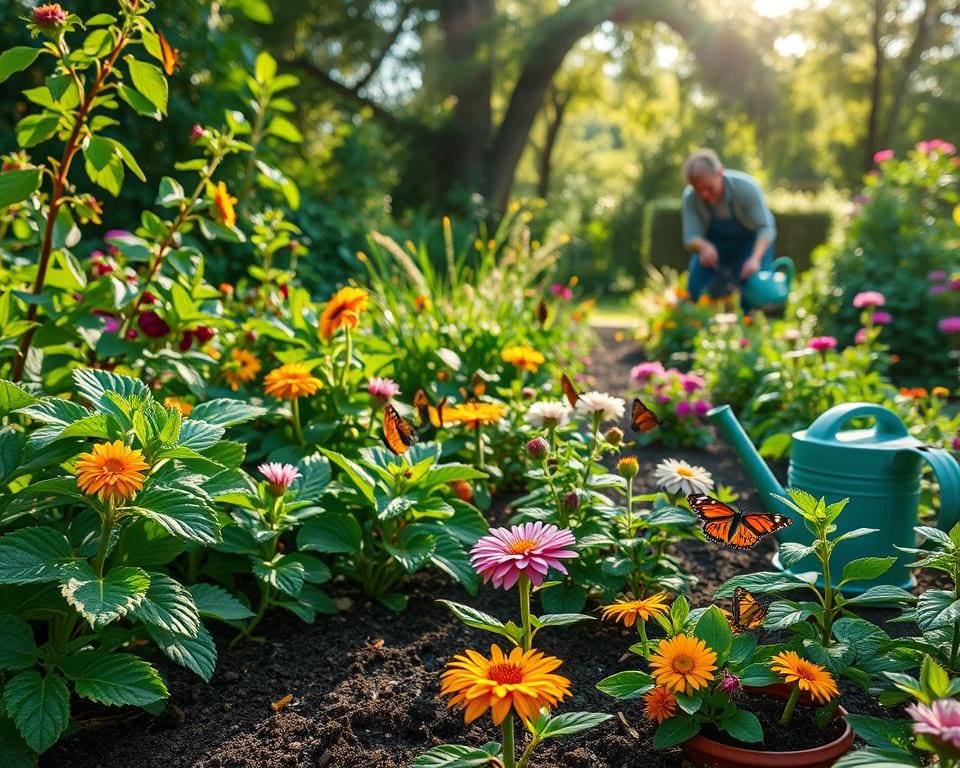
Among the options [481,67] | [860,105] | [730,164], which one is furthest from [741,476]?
[860,105]

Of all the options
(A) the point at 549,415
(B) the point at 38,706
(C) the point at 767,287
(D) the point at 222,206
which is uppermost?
(D) the point at 222,206

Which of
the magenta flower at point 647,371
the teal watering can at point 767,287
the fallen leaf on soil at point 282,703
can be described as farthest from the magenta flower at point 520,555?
the teal watering can at point 767,287

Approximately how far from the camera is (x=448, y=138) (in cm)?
1013

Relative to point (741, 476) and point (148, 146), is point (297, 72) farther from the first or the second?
point (741, 476)

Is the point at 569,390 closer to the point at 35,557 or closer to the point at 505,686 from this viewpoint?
the point at 505,686

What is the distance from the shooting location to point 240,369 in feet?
7.89

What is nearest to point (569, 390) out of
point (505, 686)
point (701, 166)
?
point (505, 686)

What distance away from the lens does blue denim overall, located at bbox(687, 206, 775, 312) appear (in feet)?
18.4

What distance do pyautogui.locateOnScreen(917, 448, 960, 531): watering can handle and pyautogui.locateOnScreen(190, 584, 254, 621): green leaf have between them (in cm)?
150

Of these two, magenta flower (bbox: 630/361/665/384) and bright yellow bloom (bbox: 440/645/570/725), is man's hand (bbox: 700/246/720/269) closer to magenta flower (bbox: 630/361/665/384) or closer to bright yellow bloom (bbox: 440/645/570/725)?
magenta flower (bbox: 630/361/665/384)

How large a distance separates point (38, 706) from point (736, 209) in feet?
16.8

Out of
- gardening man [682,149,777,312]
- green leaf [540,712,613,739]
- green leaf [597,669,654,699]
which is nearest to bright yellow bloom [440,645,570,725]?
green leaf [540,712,613,739]

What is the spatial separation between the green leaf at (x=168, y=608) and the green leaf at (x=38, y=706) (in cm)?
16

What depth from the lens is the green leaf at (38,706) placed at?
47.2 inches
